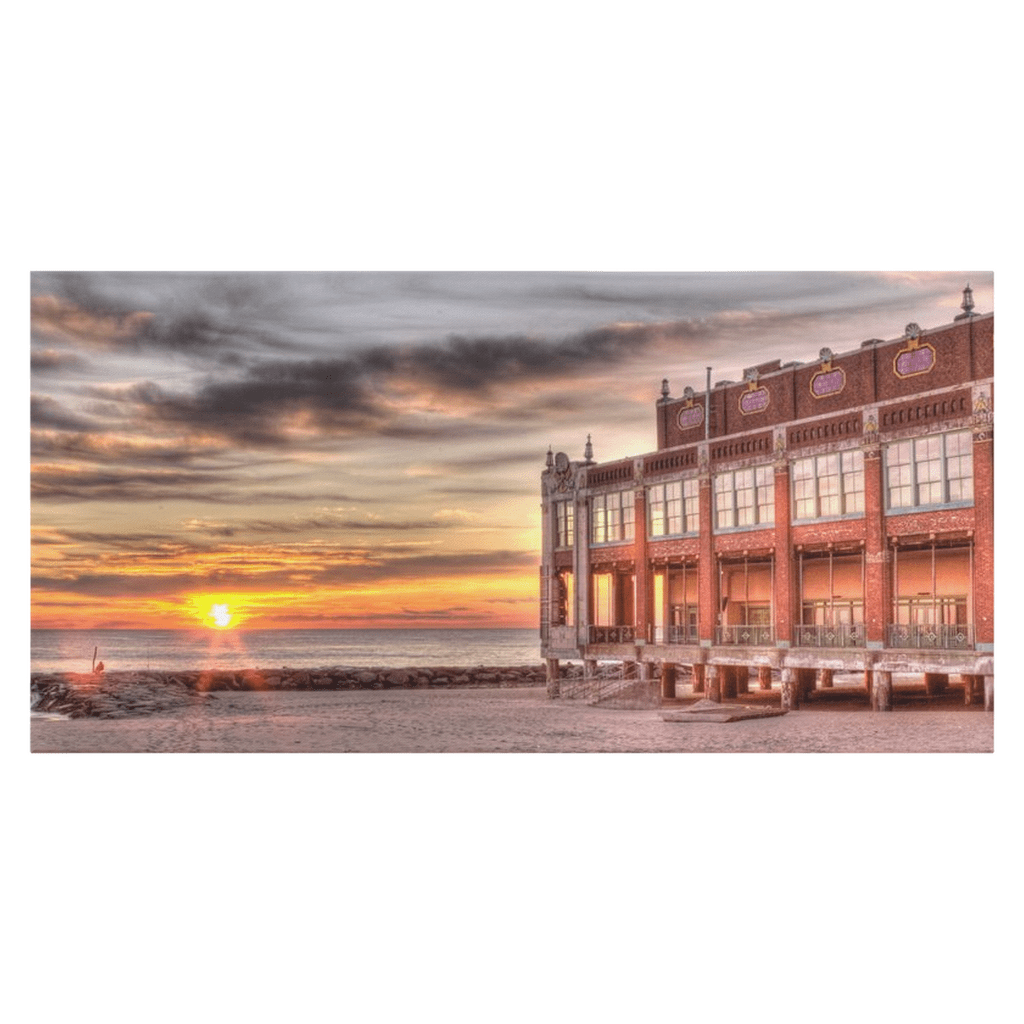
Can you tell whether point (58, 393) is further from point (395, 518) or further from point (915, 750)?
point (915, 750)

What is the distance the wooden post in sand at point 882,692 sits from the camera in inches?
1004

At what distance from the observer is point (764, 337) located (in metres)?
25.2

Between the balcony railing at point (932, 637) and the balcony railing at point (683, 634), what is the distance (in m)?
4.62

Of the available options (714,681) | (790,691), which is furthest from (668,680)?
(790,691)

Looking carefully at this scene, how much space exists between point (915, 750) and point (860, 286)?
28.3 ft

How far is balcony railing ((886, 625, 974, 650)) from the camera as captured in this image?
24.1 metres

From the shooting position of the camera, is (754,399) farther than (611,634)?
No

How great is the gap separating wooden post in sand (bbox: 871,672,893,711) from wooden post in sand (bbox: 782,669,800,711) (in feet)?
4.81

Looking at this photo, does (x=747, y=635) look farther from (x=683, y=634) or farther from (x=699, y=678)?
(x=699, y=678)

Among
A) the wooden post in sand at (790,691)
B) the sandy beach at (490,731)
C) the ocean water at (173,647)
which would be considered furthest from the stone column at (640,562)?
the wooden post in sand at (790,691)

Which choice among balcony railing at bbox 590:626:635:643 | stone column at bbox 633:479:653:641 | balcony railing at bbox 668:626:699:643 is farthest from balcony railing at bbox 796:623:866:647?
balcony railing at bbox 590:626:635:643

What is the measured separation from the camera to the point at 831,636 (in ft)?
86.3

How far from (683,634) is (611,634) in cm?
189

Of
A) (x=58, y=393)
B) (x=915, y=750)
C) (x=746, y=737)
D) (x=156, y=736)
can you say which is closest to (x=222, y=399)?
(x=58, y=393)
